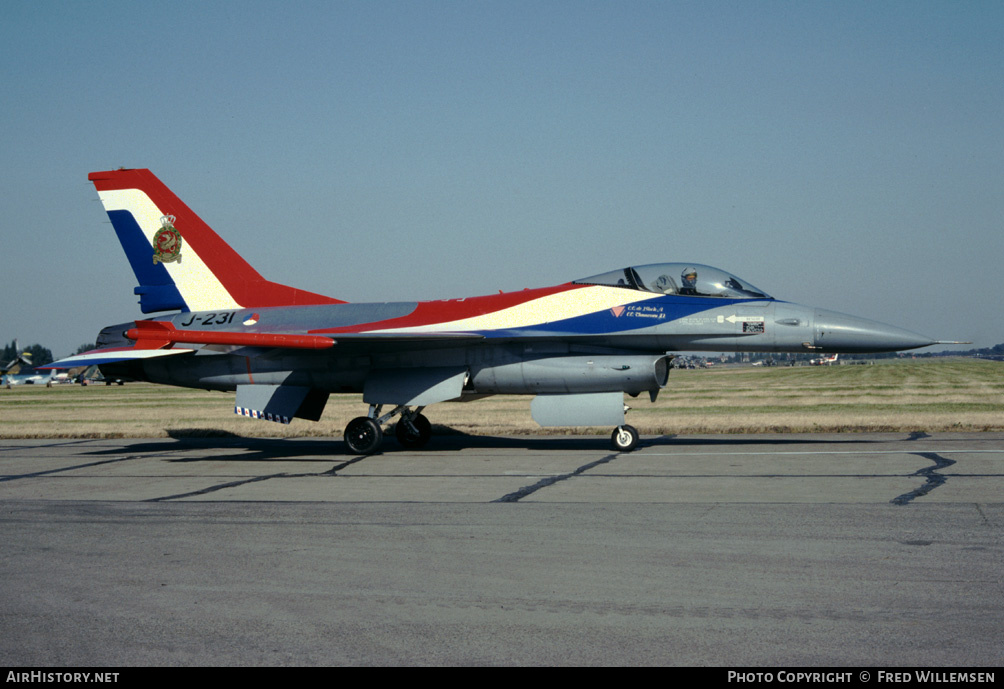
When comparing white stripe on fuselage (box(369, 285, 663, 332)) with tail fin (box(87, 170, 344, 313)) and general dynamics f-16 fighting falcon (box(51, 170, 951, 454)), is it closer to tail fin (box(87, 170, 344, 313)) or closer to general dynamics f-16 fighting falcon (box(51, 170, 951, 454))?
general dynamics f-16 fighting falcon (box(51, 170, 951, 454))

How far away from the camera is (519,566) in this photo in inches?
250

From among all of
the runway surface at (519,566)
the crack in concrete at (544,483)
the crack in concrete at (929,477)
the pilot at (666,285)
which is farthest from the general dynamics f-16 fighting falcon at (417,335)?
the runway surface at (519,566)

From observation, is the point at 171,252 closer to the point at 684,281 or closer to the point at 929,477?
the point at 684,281

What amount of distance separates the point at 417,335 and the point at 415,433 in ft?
9.09

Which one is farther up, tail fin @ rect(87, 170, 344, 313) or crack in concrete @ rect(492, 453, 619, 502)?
tail fin @ rect(87, 170, 344, 313)

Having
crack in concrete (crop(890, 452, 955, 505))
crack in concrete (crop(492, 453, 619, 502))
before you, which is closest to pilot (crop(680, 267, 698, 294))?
crack in concrete (crop(492, 453, 619, 502))

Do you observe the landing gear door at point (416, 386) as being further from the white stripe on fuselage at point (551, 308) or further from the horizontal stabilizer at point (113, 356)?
the horizontal stabilizer at point (113, 356)

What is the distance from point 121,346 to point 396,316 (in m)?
5.55

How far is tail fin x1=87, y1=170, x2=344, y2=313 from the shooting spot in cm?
1742

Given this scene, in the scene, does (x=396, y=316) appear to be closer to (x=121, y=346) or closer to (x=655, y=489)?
(x=121, y=346)

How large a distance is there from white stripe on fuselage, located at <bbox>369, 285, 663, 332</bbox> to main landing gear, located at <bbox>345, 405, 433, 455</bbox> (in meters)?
1.76

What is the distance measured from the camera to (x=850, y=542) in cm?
688

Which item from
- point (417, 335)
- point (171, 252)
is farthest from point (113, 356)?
point (417, 335)
